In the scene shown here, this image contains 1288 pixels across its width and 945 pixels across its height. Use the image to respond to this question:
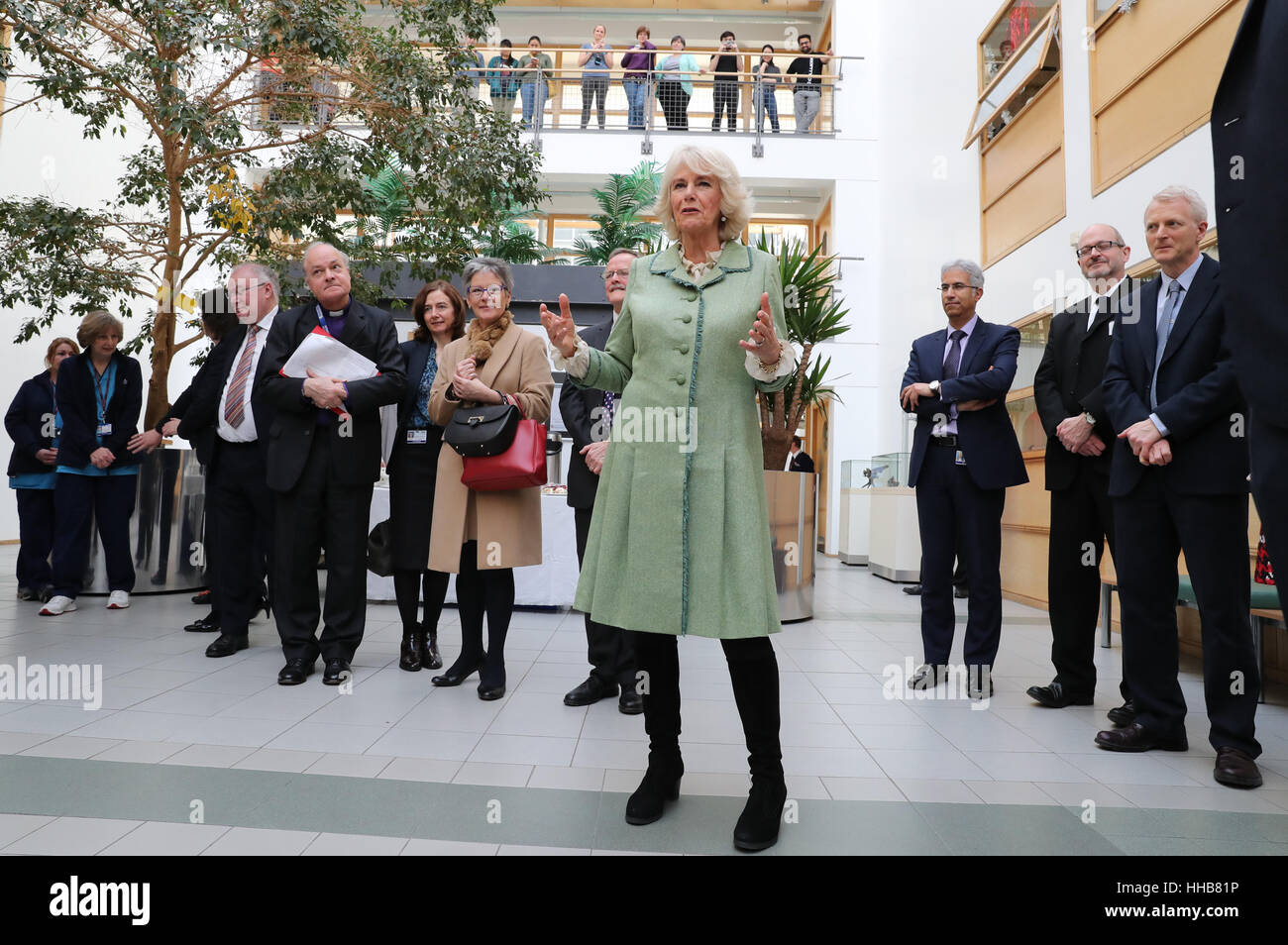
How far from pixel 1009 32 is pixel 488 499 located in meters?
6.80

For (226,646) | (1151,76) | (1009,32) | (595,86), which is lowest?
(226,646)

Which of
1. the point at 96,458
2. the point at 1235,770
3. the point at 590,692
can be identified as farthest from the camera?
the point at 96,458

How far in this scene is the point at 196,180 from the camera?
600 centimetres

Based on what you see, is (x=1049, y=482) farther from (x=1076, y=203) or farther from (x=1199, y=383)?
(x=1076, y=203)

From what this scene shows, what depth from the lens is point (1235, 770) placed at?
8.01 feet

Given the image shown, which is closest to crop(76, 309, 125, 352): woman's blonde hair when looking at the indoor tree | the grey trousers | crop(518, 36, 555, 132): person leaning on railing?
the indoor tree

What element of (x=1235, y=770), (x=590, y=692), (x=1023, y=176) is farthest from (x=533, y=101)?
(x=1235, y=770)

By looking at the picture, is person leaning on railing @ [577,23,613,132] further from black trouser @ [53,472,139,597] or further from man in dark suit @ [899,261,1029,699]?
man in dark suit @ [899,261,1029,699]

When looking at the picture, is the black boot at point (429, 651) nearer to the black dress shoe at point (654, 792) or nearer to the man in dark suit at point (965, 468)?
the black dress shoe at point (654, 792)

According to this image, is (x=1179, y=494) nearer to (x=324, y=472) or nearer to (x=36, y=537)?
(x=324, y=472)

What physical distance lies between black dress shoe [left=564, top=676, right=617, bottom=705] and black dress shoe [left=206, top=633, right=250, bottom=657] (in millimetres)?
1788

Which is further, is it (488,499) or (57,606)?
(57,606)

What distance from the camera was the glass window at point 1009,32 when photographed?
6773mm

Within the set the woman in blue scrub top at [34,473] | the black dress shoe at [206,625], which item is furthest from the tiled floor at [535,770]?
the woman in blue scrub top at [34,473]
